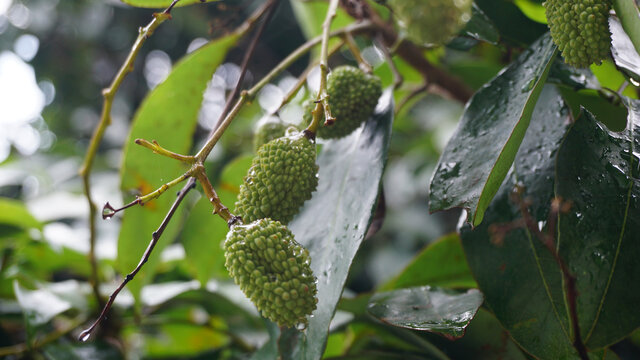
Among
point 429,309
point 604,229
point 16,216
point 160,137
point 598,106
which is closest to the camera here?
point 604,229

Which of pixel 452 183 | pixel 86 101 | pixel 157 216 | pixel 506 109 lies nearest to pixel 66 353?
pixel 157 216

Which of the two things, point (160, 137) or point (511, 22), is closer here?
point (511, 22)

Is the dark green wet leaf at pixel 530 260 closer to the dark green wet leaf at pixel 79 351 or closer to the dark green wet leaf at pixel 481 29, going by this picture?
the dark green wet leaf at pixel 481 29

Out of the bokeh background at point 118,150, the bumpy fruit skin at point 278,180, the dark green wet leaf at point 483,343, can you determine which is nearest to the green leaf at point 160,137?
the bokeh background at point 118,150

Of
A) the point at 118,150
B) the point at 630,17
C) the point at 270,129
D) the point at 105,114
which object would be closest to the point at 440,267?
the point at 270,129

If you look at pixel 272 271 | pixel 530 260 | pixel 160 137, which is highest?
pixel 160 137

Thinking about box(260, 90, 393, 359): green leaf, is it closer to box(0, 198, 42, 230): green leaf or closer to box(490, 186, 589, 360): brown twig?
box(490, 186, 589, 360): brown twig

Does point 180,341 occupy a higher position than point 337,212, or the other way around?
point 337,212

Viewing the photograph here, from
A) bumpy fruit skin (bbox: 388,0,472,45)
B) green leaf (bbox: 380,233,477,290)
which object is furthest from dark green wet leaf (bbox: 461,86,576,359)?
bumpy fruit skin (bbox: 388,0,472,45)

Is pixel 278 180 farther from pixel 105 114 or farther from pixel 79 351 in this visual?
pixel 79 351
